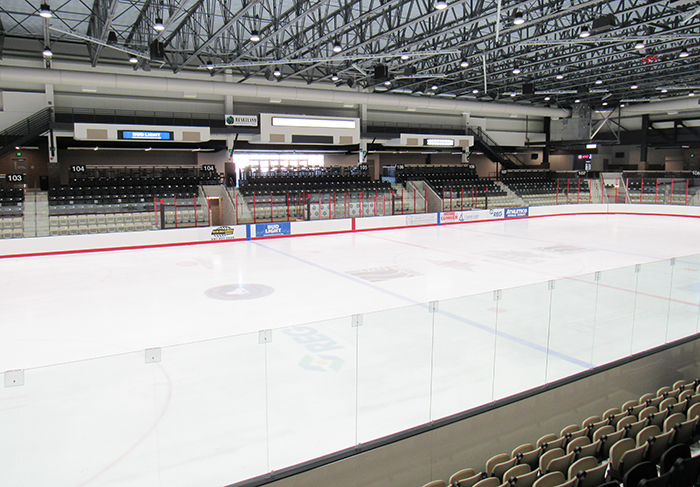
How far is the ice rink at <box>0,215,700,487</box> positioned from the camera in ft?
11.6

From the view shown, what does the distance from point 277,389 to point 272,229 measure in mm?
16059

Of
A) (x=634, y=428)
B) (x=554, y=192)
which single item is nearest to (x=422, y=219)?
(x=554, y=192)

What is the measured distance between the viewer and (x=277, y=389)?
4.16m

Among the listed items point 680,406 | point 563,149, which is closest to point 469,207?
point 563,149

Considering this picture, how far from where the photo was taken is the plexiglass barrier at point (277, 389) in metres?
3.42

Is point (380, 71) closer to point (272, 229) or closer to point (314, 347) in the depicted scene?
point (272, 229)

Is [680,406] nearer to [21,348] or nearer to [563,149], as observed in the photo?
[21,348]

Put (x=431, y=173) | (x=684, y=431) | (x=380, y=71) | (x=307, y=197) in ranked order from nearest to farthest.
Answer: (x=684, y=431), (x=380, y=71), (x=307, y=197), (x=431, y=173)

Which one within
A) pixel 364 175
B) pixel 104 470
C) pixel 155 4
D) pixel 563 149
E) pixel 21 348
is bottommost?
pixel 21 348

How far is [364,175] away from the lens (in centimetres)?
2841

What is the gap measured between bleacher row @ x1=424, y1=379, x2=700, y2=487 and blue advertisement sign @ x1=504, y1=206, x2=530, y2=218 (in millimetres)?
21807

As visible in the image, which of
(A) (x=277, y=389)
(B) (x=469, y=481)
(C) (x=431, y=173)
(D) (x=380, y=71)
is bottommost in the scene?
(B) (x=469, y=481)

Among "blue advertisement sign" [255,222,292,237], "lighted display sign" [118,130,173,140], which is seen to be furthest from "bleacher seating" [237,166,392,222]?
"lighted display sign" [118,130,173,140]

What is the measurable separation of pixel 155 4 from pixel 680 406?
16.2 metres
